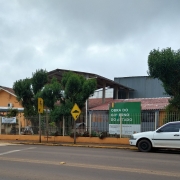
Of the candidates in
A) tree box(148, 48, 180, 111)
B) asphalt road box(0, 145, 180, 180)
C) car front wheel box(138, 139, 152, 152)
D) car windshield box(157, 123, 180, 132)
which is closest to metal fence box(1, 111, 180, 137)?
tree box(148, 48, 180, 111)

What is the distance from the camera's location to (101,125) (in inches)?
855

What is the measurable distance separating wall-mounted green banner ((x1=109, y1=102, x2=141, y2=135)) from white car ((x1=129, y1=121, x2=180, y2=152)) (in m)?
4.39

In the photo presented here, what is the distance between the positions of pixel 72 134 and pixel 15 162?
10.6 meters

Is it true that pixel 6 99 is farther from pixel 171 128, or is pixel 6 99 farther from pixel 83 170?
pixel 83 170

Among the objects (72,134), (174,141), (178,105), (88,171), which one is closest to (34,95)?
(72,134)

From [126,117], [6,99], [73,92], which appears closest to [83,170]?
[126,117]

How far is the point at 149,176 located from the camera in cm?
858

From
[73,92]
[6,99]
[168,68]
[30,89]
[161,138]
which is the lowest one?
[161,138]

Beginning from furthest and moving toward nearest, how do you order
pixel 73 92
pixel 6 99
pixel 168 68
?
pixel 6 99 < pixel 73 92 < pixel 168 68

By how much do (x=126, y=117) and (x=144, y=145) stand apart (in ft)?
16.9

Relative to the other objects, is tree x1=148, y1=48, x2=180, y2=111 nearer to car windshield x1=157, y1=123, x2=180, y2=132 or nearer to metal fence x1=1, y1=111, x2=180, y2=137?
metal fence x1=1, y1=111, x2=180, y2=137

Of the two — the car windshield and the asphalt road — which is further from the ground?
the car windshield

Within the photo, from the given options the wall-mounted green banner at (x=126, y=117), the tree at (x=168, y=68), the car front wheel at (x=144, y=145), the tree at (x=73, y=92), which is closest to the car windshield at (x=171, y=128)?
the car front wheel at (x=144, y=145)

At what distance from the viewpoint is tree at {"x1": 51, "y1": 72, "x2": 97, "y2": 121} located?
22562 mm
